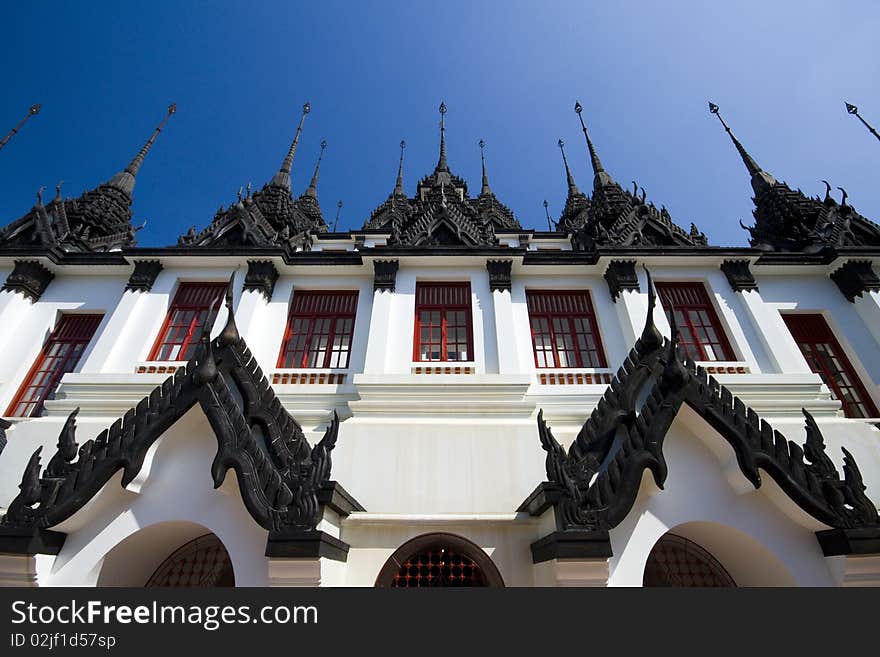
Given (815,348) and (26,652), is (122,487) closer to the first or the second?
(26,652)

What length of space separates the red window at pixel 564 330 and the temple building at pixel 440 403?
72 millimetres

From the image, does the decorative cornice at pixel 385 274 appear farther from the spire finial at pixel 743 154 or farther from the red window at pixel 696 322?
the spire finial at pixel 743 154

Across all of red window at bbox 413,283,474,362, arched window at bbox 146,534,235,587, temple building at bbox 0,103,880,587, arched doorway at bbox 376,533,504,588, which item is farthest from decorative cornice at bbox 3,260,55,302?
arched doorway at bbox 376,533,504,588

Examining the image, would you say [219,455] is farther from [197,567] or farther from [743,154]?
[743,154]

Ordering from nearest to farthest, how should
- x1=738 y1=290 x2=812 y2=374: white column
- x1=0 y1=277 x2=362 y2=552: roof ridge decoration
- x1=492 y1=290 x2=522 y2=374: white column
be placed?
x1=0 y1=277 x2=362 y2=552: roof ridge decoration, x1=492 y1=290 x2=522 y2=374: white column, x1=738 y1=290 x2=812 y2=374: white column

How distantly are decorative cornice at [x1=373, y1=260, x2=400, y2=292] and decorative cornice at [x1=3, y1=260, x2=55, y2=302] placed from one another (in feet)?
30.5

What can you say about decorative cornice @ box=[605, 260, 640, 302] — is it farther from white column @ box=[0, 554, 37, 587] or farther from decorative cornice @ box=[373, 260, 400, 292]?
white column @ box=[0, 554, 37, 587]

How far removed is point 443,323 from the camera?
1015 cm

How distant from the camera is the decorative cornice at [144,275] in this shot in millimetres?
10648

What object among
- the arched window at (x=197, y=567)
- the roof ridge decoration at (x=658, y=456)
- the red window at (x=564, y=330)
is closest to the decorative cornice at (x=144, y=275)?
the arched window at (x=197, y=567)

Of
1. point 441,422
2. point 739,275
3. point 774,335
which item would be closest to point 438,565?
point 441,422

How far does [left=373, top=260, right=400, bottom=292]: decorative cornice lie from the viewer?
10.4 m

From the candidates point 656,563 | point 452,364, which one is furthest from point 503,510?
point 452,364

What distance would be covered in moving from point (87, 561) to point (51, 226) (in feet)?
39.9
